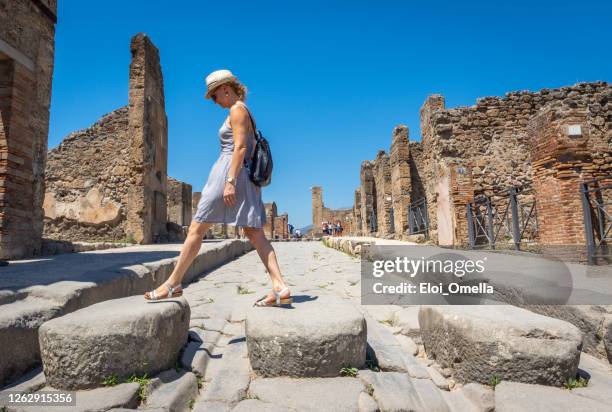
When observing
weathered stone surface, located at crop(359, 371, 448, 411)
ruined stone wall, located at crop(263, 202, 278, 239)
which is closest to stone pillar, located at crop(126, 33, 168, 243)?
weathered stone surface, located at crop(359, 371, 448, 411)

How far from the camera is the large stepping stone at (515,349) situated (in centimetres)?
198

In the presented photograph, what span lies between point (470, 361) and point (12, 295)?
2799 millimetres

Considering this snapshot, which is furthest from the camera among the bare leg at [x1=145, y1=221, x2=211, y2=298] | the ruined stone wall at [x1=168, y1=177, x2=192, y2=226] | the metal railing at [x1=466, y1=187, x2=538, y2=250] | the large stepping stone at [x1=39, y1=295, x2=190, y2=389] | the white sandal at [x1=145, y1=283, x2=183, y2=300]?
the ruined stone wall at [x1=168, y1=177, x2=192, y2=226]

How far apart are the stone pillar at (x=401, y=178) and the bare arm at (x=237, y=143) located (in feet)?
41.7

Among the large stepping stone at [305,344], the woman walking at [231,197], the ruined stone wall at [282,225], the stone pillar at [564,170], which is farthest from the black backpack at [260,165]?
the ruined stone wall at [282,225]

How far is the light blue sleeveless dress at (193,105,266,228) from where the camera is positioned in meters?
2.73

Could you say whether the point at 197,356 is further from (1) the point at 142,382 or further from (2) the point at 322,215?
(2) the point at 322,215

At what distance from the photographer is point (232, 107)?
2.82 metres

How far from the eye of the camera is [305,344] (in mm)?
2033

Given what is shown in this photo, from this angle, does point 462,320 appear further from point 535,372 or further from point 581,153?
point 581,153

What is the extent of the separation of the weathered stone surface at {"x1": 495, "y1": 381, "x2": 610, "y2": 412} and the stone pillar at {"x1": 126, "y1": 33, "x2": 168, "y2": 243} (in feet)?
33.8

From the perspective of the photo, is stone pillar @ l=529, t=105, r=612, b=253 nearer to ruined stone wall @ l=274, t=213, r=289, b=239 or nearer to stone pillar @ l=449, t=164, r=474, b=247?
stone pillar @ l=449, t=164, r=474, b=247

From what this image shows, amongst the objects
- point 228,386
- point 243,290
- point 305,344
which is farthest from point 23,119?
point 305,344

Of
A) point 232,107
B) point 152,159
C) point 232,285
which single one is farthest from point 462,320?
point 152,159
